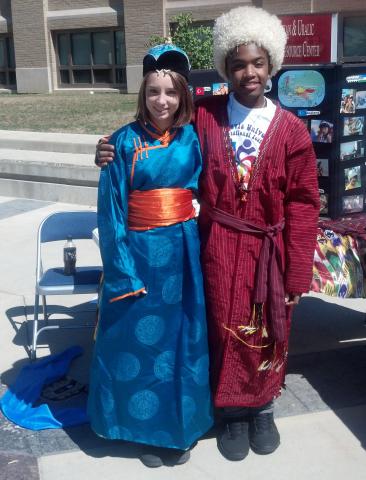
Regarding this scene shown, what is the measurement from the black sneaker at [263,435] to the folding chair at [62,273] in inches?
47.0

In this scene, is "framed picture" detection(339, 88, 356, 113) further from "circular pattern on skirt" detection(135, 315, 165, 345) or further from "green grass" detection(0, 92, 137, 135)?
"green grass" detection(0, 92, 137, 135)

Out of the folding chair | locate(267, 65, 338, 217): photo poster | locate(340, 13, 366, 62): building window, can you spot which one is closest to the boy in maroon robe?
locate(267, 65, 338, 217): photo poster

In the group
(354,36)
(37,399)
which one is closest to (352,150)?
(37,399)

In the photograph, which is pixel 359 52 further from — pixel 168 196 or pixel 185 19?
pixel 168 196

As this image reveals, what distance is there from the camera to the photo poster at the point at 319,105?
3385mm

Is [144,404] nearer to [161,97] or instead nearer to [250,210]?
[250,210]

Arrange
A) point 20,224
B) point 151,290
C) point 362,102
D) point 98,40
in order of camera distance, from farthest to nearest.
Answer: point 98,40
point 20,224
point 362,102
point 151,290

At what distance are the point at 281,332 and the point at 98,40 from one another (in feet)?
79.7

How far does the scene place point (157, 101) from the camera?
8.84ft

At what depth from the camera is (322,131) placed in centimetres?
345

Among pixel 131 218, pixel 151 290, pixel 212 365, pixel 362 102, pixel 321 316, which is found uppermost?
pixel 362 102

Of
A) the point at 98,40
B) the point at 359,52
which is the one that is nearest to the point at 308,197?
the point at 359,52

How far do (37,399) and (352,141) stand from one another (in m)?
2.07

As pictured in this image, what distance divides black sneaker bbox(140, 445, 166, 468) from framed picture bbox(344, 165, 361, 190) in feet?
5.19
